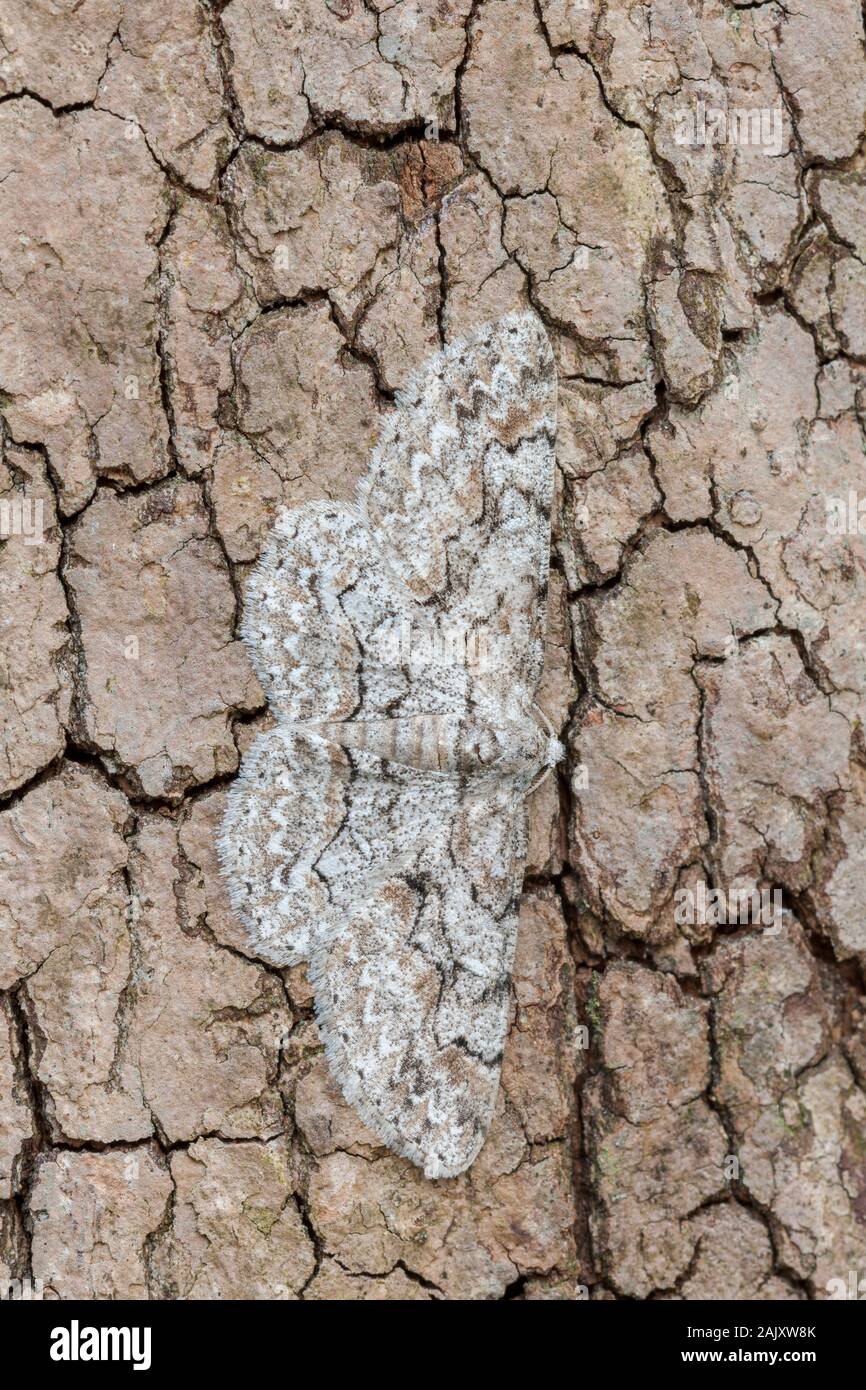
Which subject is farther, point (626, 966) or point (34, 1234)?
point (626, 966)

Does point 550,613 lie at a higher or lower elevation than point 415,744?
higher

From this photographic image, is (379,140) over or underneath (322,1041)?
over

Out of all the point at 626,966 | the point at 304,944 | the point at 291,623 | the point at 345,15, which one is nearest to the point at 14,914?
the point at 304,944

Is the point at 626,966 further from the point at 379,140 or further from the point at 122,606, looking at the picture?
the point at 379,140
